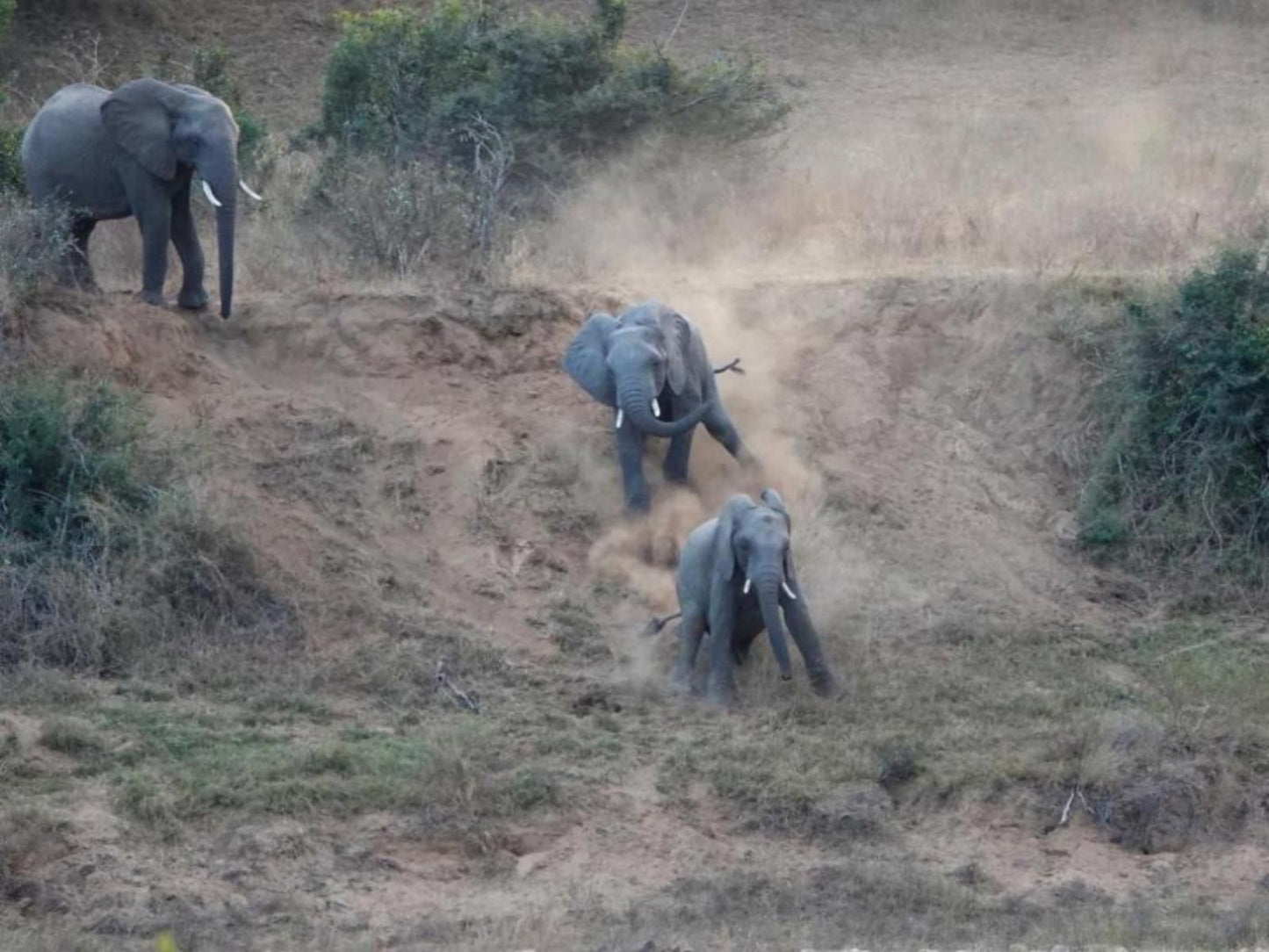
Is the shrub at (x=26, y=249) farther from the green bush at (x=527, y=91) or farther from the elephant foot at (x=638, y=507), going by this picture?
the green bush at (x=527, y=91)

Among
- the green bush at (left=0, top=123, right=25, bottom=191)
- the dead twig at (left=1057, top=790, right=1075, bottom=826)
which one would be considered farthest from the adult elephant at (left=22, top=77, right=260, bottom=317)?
the dead twig at (left=1057, top=790, right=1075, bottom=826)

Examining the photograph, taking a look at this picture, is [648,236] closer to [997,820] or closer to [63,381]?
[63,381]

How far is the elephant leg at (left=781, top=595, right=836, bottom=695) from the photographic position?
15.5m

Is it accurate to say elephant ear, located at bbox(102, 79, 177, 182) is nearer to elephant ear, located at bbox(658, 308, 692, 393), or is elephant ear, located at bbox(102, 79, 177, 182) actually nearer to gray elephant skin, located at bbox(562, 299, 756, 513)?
gray elephant skin, located at bbox(562, 299, 756, 513)

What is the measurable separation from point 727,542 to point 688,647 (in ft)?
2.30

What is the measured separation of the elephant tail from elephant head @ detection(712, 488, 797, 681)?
0.81 m

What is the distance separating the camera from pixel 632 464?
1788cm

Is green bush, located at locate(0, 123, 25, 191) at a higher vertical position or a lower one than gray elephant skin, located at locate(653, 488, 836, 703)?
higher

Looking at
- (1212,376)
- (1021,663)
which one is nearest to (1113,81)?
(1212,376)

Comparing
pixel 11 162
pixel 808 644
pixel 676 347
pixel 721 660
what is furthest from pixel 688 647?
pixel 11 162

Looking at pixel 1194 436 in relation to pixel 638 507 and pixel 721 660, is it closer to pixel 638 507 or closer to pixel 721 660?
pixel 638 507

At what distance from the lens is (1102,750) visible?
14.4 meters

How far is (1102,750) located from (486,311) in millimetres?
6745

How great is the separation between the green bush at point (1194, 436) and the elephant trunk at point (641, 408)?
2.97 meters
